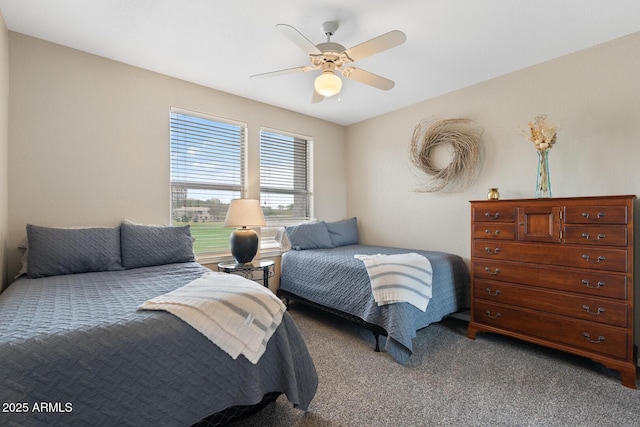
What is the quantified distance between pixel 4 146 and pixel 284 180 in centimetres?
258

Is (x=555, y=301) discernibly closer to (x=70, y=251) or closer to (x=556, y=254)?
(x=556, y=254)

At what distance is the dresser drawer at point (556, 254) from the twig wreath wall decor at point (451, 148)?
0.88 m

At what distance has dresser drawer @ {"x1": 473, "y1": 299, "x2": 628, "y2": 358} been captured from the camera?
6.34ft

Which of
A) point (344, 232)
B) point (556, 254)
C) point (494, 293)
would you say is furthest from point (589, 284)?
point (344, 232)

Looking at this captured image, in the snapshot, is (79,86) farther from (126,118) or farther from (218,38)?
(218,38)

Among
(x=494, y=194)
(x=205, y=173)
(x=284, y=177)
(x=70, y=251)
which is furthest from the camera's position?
(x=284, y=177)

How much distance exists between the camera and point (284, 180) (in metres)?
3.96

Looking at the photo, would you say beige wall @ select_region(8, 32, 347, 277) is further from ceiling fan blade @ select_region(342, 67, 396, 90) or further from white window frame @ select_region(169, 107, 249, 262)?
ceiling fan blade @ select_region(342, 67, 396, 90)

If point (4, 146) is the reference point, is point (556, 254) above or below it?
below

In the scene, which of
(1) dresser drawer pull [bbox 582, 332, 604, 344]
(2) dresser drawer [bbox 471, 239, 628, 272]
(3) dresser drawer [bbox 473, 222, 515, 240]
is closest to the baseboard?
(2) dresser drawer [bbox 471, 239, 628, 272]

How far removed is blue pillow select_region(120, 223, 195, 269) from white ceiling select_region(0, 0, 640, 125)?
1.51 meters

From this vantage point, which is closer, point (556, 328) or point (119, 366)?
point (119, 366)

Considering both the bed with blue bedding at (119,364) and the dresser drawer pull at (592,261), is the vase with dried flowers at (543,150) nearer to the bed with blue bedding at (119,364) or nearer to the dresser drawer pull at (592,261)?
the dresser drawer pull at (592,261)

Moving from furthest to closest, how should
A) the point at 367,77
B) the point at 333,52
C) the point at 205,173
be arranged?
1. the point at 205,173
2. the point at 367,77
3. the point at 333,52
